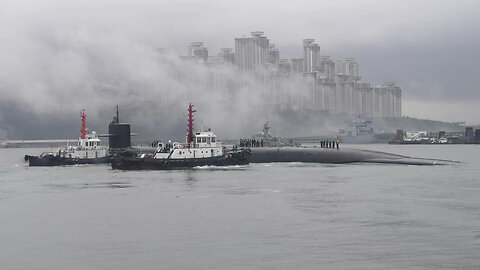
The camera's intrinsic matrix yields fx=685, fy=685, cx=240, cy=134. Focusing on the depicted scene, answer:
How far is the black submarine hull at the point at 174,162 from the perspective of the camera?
233ft

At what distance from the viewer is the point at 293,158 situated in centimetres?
8150

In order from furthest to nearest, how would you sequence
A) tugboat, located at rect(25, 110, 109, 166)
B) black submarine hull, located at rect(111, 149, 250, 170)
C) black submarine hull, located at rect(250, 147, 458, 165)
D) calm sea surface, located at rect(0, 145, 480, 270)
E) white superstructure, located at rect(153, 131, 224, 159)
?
tugboat, located at rect(25, 110, 109, 166) → black submarine hull, located at rect(250, 147, 458, 165) → white superstructure, located at rect(153, 131, 224, 159) → black submarine hull, located at rect(111, 149, 250, 170) → calm sea surface, located at rect(0, 145, 480, 270)

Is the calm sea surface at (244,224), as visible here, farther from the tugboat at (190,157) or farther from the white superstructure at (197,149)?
the white superstructure at (197,149)

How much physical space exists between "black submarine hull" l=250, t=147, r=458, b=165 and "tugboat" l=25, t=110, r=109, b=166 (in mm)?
20269

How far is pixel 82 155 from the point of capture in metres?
87.8

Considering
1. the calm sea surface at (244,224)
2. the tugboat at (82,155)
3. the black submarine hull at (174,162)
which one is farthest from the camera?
the tugboat at (82,155)

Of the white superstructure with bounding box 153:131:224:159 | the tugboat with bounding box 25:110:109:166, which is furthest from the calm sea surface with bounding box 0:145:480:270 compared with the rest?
the tugboat with bounding box 25:110:109:166

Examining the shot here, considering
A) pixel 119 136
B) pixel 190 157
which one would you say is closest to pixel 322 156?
pixel 190 157

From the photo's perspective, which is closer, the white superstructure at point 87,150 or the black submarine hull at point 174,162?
the black submarine hull at point 174,162

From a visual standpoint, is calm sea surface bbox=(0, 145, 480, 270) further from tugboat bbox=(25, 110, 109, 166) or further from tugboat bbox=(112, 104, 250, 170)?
tugboat bbox=(25, 110, 109, 166)

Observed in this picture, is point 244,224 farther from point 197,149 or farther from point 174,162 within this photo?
point 197,149

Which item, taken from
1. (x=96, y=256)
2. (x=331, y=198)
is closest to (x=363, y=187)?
(x=331, y=198)

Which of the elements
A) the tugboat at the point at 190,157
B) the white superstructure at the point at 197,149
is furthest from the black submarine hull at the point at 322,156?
the white superstructure at the point at 197,149

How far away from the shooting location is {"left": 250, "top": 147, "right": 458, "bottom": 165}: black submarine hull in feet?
258
